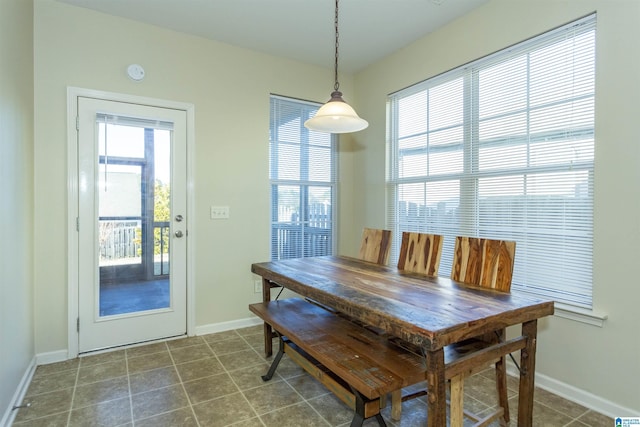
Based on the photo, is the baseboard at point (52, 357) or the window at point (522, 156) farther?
the baseboard at point (52, 357)

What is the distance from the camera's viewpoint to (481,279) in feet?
6.36

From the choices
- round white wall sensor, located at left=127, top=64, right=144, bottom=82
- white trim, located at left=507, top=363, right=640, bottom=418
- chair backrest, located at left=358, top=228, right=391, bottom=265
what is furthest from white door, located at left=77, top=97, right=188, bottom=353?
white trim, located at left=507, top=363, right=640, bottom=418

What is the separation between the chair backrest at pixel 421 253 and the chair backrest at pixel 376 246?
20 cm

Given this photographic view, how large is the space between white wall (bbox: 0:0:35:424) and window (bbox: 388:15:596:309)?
3026 mm

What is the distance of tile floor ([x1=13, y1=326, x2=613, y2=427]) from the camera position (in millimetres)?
1892

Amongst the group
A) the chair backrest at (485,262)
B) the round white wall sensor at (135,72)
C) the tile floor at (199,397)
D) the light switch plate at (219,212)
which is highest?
the round white wall sensor at (135,72)

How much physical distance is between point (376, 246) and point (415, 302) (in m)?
1.19

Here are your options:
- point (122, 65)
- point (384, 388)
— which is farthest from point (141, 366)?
point (122, 65)

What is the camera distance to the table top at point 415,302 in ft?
4.25

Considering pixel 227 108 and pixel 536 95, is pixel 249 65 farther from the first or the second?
pixel 536 95

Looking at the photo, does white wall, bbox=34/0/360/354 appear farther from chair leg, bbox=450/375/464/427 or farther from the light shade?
chair leg, bbox=450/375/464/427

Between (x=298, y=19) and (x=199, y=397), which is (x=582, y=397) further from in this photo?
(x=298, y=19)

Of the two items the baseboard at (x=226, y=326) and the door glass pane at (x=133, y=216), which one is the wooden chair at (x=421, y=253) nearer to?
the baseboard at (x=226, y=326)

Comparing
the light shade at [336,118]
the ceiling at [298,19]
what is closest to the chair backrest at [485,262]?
the light shade at [336,118]
